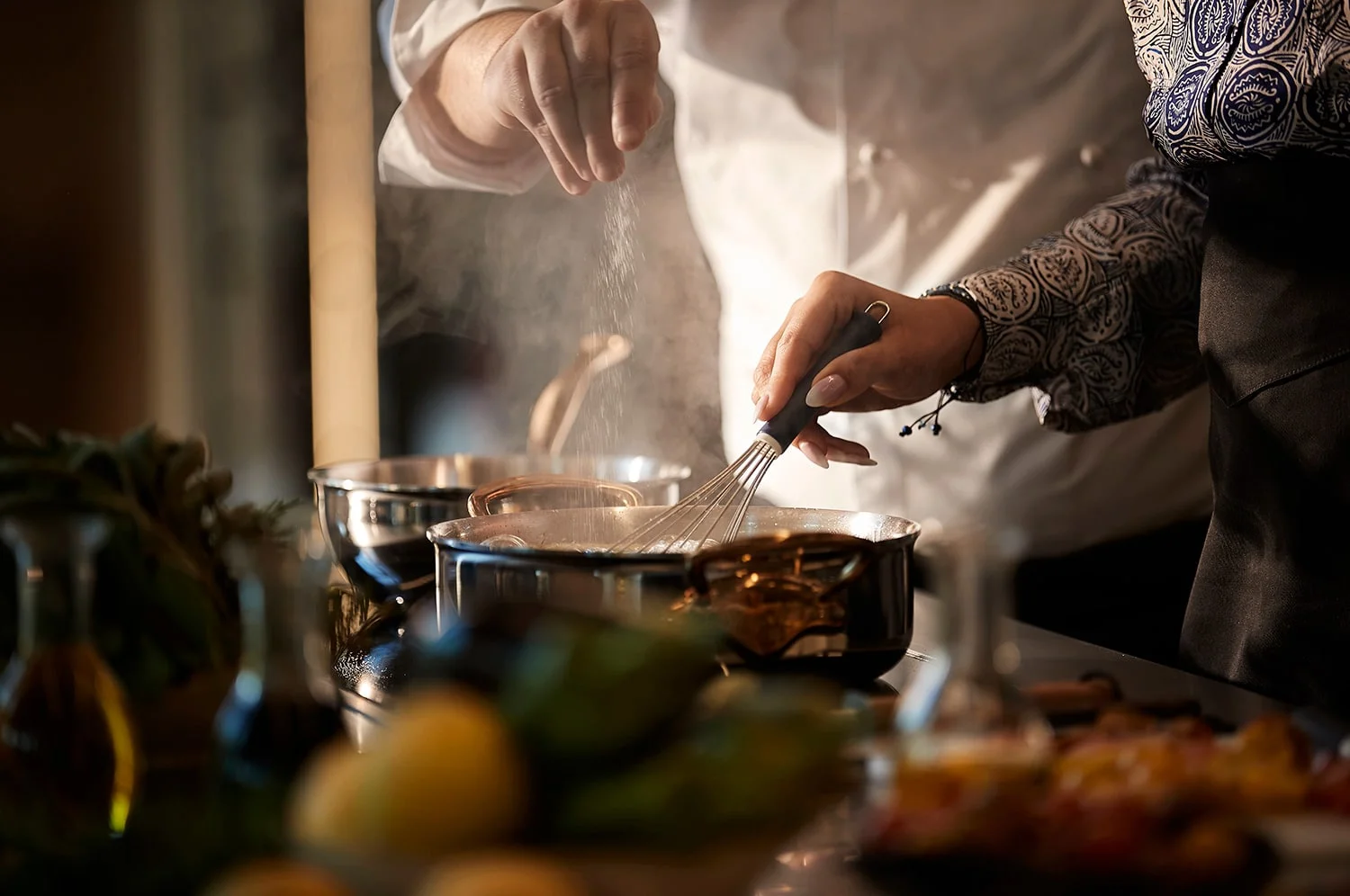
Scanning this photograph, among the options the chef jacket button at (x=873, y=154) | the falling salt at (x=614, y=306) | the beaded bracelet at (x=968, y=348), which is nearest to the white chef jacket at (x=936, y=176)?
the chef jacket button at (x=873, y=154)

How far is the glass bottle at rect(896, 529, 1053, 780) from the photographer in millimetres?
381

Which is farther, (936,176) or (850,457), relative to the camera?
(936,176)

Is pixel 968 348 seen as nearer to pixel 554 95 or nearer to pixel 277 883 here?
pixel 554 95

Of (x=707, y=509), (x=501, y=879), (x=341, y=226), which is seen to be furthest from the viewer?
(x=341, y=226)

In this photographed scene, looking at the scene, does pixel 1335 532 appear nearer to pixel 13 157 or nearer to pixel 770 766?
pixel 770 766

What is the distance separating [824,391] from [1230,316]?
0.31 meters

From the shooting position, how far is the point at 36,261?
1873 millimetres

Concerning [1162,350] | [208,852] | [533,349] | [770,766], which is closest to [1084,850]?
[770,766]

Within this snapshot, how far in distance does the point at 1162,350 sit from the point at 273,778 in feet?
2.82

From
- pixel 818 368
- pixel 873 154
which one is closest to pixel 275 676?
pixel 818 368

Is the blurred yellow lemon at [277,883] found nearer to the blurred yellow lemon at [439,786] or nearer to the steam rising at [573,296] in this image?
the blurred yellow lemon at [439,786]

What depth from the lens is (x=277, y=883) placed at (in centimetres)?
28

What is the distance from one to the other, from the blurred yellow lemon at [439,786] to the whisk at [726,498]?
0.39 m

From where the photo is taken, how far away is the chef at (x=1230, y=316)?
79cm
